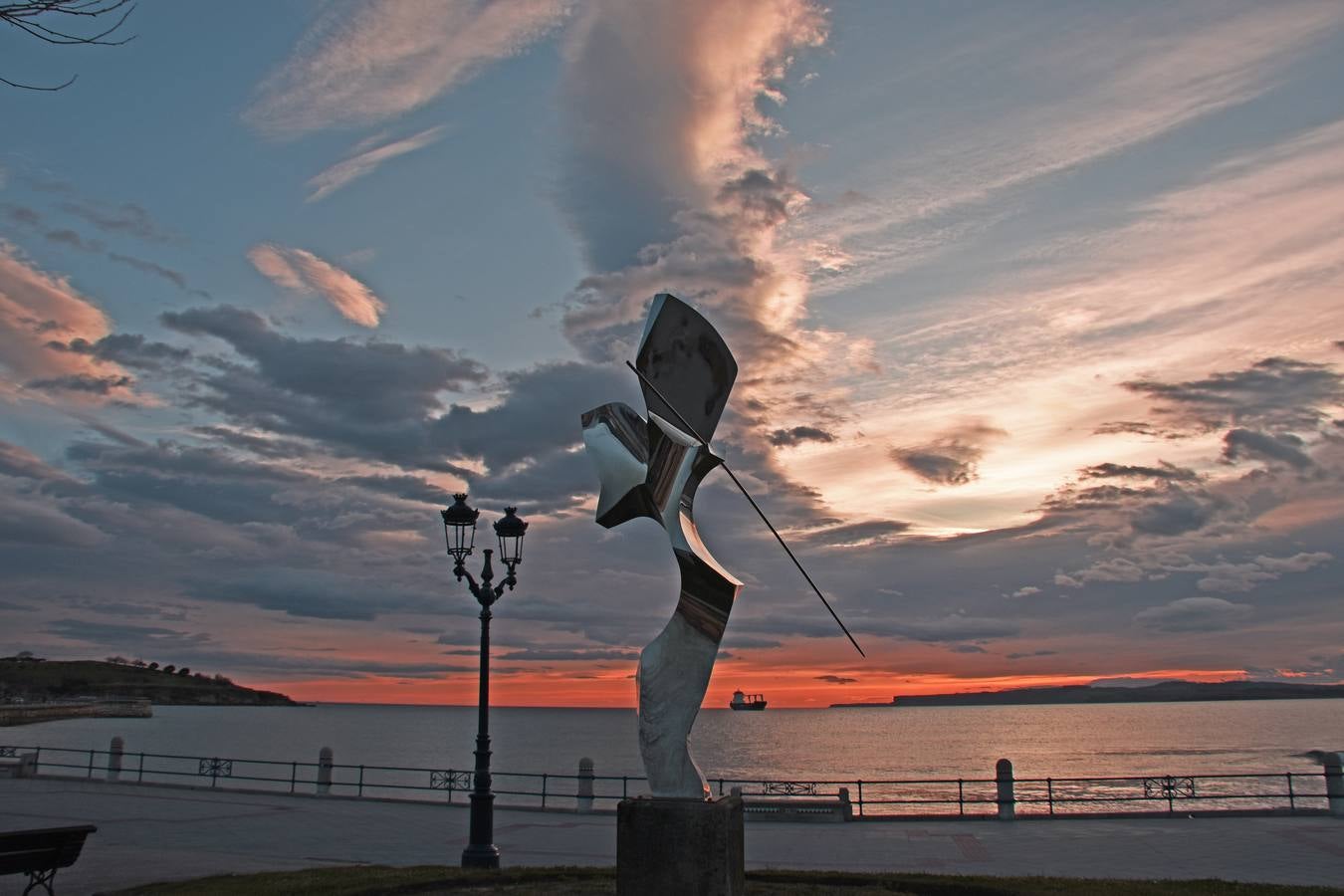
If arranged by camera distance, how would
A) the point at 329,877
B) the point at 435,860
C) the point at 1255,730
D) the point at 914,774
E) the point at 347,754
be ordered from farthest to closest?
the point at 1255,730 < the point at 347,754 < the point at 914,774 < the point at 435,860 < the point at 329,877

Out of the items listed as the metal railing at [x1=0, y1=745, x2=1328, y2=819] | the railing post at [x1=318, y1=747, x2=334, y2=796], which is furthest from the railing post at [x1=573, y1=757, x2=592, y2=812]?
the metal railing at [x1=0, y1=745, x2=1328, y2=819]

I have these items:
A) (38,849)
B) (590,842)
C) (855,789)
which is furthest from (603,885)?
(855,789)

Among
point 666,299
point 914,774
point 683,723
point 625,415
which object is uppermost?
point 666,299

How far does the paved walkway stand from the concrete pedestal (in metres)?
6.70

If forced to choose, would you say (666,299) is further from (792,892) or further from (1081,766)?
(1081,766)

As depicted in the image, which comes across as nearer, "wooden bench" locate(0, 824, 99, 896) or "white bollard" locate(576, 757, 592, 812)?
"wooden bench" locate(0, 824, 99, 896)

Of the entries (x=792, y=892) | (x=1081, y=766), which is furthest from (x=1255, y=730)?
(x=792, y=892)

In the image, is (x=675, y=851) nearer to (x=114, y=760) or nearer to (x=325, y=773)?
(x=325, y=773)

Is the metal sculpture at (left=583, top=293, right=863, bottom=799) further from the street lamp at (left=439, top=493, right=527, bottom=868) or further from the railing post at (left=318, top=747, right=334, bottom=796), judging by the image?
the railing post at (left=318, top=747, right=334, bottom=796)

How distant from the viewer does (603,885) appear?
11641mm

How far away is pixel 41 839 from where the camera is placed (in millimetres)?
10469

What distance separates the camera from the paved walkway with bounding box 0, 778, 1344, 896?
14906mm

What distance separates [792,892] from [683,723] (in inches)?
108

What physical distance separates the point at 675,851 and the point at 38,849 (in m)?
6.46
